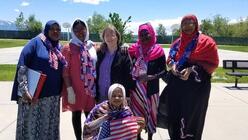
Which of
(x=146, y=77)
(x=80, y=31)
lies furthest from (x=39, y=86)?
(x=146, y=77)

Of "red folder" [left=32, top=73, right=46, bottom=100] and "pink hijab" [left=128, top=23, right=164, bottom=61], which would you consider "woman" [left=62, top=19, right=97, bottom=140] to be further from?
"pink hijab" [left=128, top=23, right=164, bottom=61]

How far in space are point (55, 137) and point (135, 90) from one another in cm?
129

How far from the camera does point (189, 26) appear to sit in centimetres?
529

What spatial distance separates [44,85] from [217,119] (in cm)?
417

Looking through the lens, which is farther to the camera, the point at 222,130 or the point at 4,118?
the point at 4,118

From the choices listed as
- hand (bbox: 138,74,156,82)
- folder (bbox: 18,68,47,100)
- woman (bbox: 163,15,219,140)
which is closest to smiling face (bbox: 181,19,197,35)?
woman (bbox: 163,15,219,140)

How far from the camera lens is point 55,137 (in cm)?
Answer: 554

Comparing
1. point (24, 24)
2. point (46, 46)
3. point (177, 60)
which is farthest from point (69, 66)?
point (24, 24)

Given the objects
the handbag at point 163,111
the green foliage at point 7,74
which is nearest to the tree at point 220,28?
the green foliage at point 7,74

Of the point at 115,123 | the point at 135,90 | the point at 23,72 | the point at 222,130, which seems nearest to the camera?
the point at 115,123

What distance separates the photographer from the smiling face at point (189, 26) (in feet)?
17.3

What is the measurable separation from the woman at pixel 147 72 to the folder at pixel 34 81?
1.31 m

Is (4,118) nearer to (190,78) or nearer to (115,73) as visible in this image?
(115,73)

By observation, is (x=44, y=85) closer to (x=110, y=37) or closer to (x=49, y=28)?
(x=49, y=28)
